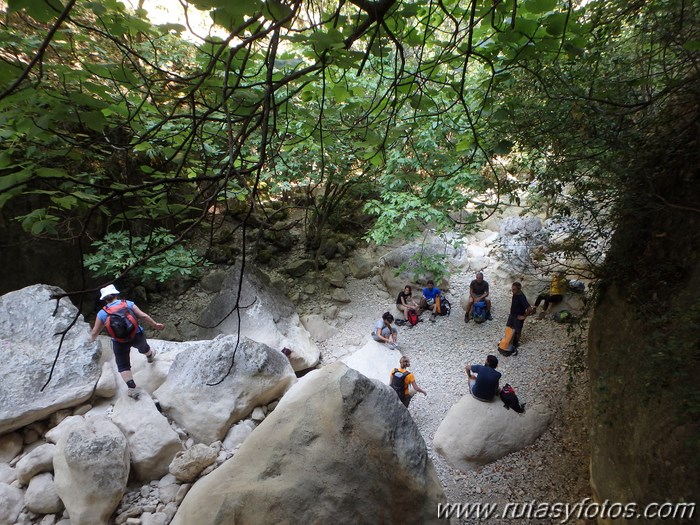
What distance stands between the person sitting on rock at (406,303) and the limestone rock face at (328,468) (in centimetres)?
367

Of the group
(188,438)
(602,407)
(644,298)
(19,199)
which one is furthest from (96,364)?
(644,298)

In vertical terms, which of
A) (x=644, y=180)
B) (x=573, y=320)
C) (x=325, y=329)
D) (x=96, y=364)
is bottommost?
(x=96, y=364)

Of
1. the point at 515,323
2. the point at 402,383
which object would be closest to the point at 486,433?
the point at 402,383

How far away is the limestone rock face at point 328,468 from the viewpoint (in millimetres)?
2850

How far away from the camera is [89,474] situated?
3.36m

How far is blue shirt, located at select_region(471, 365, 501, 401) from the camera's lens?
4.43 metres

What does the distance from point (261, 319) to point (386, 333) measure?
2.38 metres

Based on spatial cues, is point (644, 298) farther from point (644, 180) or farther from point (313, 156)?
point (313, 156)

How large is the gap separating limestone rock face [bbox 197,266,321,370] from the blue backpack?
3.08 m

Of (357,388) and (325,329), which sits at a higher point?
(357,388)

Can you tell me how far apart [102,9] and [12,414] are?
4.61m

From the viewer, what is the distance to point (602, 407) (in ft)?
8.52

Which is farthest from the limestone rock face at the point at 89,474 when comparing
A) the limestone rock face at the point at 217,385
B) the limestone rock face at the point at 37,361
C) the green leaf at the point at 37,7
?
the green leaf at the point at 37,7

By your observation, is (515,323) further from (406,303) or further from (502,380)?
(406,303)
